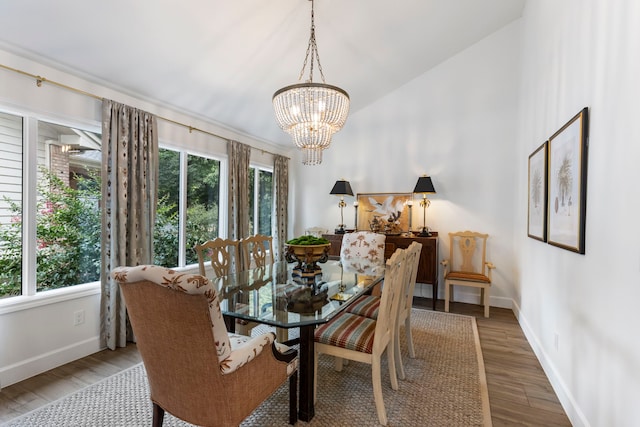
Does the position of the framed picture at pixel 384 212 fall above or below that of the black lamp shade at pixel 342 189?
below

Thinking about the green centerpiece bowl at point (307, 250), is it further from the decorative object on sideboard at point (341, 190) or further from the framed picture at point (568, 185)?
the decorative object on sideboard at point (341, 190)

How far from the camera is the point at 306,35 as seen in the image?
314 centimetres

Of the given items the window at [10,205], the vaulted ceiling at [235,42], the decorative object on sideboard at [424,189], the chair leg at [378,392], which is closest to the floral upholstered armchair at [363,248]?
the decorative object on sideboard at [424,189]

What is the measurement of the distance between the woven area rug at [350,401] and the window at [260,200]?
9.05ft

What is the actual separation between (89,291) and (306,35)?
320cm

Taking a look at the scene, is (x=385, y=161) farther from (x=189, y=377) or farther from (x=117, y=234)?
(x=189, y=377)

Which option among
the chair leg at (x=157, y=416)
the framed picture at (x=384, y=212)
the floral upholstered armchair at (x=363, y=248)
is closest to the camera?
the chair leg at (x=157, y=416)

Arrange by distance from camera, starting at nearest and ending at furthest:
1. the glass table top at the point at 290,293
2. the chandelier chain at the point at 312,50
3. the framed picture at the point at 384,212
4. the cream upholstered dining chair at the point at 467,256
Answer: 1. the glass table top at the point at 290,293
2. the chandelier chain at the point at 312,50
3. the cream upholstered dining chair at the point at 467,256
4. the framed picture at the point at 384,212

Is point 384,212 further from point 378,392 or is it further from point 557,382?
point 378,392

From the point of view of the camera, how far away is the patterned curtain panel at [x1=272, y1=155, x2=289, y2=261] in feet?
17.3

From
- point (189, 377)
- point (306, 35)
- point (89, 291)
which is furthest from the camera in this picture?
point (306, 35)

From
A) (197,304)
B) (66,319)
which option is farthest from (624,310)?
(66,319)

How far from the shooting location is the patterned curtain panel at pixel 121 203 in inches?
111

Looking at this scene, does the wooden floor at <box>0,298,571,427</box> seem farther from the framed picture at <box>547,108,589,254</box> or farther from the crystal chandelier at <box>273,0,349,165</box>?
the crystal chandelier at <box>273,0,349,165</box>
